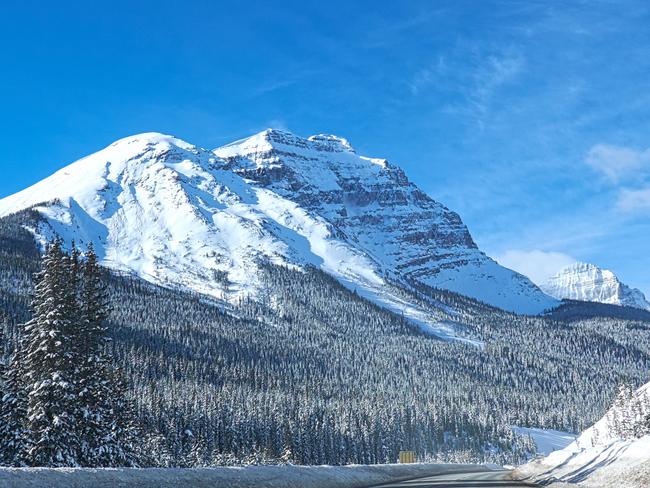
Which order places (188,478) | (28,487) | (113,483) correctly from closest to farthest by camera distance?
(28,487) → (113,483) → (188,478)

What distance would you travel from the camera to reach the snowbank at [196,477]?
18047 mm

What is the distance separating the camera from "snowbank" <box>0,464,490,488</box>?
18047 mm

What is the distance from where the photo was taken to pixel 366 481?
3472cm

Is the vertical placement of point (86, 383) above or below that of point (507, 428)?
above

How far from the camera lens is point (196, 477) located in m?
22.6

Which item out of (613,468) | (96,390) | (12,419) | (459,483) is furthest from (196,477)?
(613,468)

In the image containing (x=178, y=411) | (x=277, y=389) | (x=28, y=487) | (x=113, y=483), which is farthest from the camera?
(x=277, y=389)

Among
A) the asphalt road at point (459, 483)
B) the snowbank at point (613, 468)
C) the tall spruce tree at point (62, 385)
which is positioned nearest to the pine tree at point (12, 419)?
the tall spruce tree at point (62, 385)

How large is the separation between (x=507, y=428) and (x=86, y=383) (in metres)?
178

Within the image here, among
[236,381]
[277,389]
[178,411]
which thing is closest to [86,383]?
[178,411]

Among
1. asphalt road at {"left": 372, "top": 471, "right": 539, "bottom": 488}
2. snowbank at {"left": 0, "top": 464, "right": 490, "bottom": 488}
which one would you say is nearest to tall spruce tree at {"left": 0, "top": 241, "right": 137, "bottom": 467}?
snowbank at {"left": 0, "top": 464, "right": 490, "bottom": 488}

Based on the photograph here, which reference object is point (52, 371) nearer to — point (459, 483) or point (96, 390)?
point (96, 390)

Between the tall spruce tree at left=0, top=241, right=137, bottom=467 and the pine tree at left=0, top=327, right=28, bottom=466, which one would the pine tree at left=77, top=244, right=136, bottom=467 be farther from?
the pine tree at left=0, top=327, right=28, bottom=466

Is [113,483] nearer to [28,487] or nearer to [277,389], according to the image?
[28,487]
